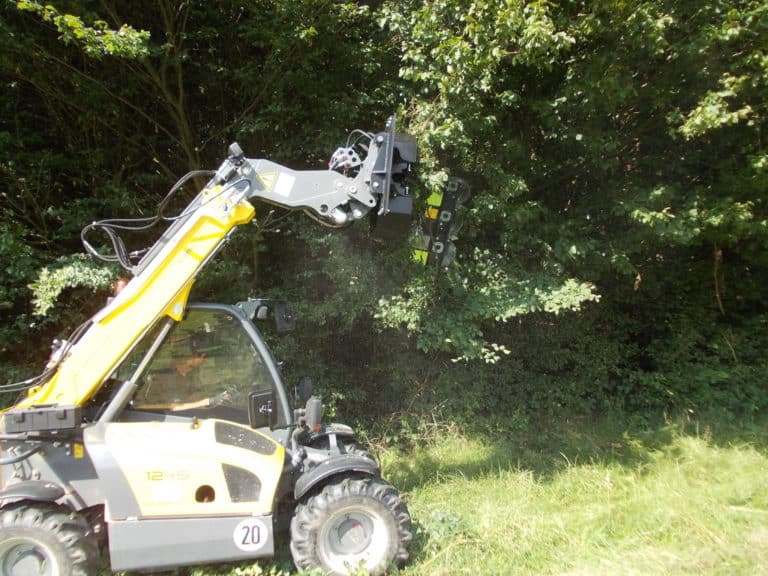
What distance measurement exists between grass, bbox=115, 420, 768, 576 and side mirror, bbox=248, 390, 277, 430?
933 mm

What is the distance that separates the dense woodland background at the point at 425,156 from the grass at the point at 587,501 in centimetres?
58

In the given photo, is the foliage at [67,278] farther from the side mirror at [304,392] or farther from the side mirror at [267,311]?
the side mirror at [304,392]

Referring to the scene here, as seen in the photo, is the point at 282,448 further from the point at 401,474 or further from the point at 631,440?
Answer: the point at 631,440

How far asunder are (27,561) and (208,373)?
54.9 inches

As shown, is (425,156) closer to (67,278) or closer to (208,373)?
(208,373)

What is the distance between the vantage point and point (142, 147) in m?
5.93

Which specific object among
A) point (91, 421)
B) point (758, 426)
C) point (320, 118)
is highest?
point (320, 118)

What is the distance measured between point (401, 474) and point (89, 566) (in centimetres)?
277

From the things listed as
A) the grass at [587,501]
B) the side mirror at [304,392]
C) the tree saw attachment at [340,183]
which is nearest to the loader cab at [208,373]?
the side mirror at [304,392]

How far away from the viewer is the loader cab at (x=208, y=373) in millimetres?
3166

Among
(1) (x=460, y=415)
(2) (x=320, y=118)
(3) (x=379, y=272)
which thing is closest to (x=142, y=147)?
(2) (x=320, y=118)

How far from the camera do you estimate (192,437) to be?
3.01m

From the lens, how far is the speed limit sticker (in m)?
2.97

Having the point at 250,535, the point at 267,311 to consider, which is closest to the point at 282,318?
the point at 267,311
